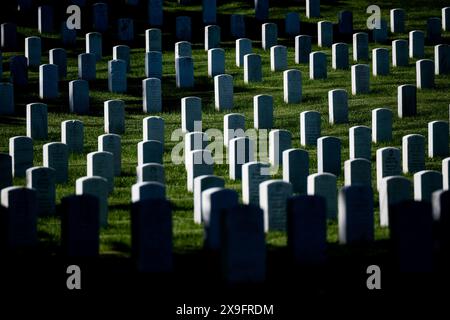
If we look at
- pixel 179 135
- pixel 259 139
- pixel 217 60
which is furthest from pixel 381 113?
pixel 217 60

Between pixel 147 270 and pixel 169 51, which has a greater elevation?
pixel 169 51

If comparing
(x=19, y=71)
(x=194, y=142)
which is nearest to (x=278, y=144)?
(x=194, y=142)

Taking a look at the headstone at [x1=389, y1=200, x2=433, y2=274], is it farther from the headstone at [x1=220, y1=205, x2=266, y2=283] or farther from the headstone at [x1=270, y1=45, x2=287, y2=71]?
the headstone at [x1=270, y1=45, x2=287, y2=71]

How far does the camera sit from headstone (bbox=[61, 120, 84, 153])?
668 inches

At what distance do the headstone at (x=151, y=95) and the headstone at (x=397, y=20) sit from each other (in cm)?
827

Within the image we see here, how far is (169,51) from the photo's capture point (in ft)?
82.2

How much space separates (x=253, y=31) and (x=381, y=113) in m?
10.1

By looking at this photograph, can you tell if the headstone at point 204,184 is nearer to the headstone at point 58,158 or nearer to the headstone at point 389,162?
the headstone at point 389,162

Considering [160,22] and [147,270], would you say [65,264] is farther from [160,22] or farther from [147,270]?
[160,22]

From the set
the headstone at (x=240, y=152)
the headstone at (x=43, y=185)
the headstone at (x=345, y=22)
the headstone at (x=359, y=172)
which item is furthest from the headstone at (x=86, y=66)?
the headstone at (x=359, y=172)

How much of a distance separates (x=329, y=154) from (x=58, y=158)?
11.8 feet

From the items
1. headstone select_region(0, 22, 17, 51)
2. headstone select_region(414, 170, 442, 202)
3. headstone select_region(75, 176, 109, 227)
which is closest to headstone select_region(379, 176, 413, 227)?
headstone select_region(414, 170, 442, 202)

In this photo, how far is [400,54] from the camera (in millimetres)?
23094

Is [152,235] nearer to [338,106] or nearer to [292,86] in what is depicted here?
[338,106]
